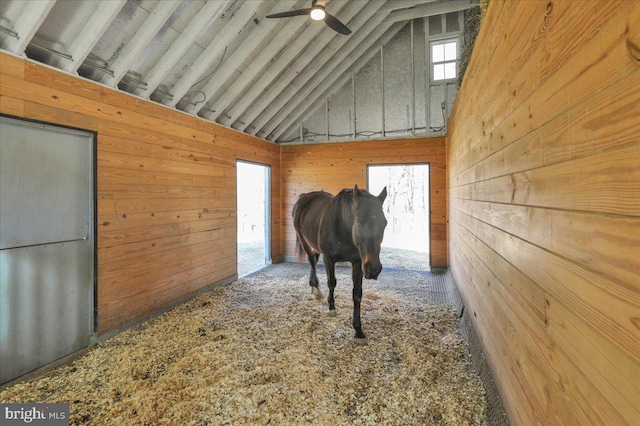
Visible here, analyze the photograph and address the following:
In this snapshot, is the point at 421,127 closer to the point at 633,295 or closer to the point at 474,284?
the point at 474,284

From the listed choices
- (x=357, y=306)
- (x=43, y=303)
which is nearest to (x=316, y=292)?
(x=357, y=306)

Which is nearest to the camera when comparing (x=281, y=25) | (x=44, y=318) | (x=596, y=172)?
(x=596, y=172)

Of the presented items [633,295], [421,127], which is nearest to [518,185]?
[633,295]

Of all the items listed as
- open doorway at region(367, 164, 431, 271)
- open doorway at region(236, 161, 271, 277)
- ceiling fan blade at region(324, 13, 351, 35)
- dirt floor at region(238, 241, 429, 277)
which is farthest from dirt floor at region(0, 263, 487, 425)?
open doorway at region(367, 164, 431, 271)

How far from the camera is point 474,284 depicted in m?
2.39

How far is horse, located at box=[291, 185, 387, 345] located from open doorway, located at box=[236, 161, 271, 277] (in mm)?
1790

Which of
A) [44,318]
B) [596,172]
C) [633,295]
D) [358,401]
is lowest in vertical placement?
[358,401]

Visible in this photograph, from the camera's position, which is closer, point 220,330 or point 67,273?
point 67,273

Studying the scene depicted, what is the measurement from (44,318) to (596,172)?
3.39m

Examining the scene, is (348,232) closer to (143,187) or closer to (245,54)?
(143,187)

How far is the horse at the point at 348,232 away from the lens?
234 centimetres

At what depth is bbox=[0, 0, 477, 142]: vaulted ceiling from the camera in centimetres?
222

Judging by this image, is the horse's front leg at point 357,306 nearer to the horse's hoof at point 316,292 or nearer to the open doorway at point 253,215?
the horse's hoof at point 316,292

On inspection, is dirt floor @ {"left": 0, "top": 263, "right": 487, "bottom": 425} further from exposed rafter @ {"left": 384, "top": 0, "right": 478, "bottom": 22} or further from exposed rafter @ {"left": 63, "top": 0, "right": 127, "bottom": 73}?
exposed rafter @ {"left": 384, "top": 0, "right": 478, "bottom": 22}
